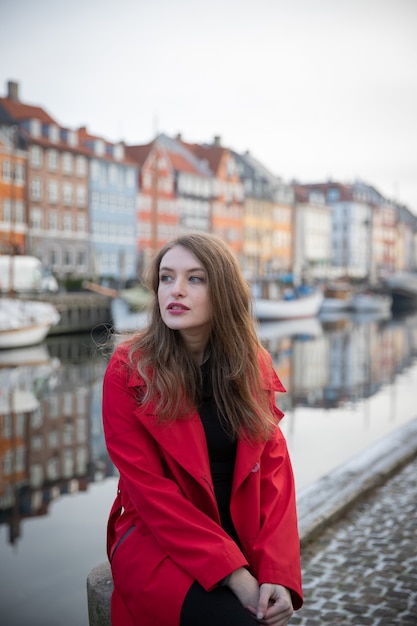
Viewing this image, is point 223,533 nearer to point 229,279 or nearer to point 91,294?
point 229,279

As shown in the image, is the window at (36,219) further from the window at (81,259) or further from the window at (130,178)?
the window at (130,178)

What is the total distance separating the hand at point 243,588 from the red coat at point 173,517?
0.03m

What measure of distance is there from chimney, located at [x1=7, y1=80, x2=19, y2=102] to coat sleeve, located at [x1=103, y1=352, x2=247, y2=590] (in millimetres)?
48403

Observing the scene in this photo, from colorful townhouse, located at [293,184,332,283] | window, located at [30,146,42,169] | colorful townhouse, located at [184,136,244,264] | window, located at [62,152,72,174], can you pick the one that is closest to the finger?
window, located at [30,146,42,169]

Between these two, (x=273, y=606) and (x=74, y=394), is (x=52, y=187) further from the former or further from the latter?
(x=273, y=606)

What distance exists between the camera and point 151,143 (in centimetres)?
5512

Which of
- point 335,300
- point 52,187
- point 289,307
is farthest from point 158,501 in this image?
point 335,300

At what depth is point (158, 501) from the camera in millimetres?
2111

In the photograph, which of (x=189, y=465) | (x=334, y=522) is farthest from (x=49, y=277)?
(x=189, y=465)

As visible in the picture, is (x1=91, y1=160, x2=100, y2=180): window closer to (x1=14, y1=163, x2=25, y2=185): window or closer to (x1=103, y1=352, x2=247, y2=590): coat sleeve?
(x1=14, y1=163, x2=25, y2=185): window

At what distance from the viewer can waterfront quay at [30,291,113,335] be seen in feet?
103

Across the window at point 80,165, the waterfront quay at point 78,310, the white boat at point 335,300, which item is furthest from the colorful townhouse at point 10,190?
the white boat at point 335,300

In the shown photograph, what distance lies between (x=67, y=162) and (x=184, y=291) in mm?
47091

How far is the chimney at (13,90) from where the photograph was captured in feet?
155
